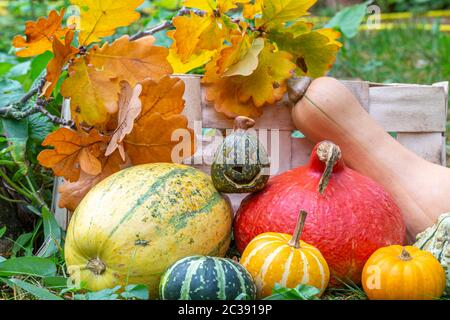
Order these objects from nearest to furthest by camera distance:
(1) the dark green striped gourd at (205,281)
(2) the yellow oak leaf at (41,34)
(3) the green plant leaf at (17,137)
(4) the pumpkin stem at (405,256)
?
1. (1) the dark green striped gourd at (205,281)
2. (4) the pumpkin stem at (405,256)
3. (2) the yellow oak leaf at (41,34)
4. (3) the green plant leaf at (17,137)

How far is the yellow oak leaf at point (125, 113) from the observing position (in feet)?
5.23

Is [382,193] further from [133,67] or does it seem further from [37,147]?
[37,147]

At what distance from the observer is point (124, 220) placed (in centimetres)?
148

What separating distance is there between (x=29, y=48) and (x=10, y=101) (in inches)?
17.5

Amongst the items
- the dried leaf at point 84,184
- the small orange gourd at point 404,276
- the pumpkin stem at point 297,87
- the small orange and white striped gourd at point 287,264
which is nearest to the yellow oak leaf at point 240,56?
the pumpkin stem at point 297,87

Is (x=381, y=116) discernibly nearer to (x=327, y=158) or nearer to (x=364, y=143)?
(x=364, y=143)

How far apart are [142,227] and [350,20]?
1.76 m

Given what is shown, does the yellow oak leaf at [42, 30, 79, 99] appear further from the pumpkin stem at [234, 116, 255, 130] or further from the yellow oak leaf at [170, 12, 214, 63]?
the pumpkin stem at [234, 116, 255, 130]

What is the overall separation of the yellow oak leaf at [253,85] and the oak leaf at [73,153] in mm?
353

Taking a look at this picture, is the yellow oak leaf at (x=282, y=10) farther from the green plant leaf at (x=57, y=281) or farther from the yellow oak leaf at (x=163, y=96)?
the green plant leaf at (x=57, y=281)

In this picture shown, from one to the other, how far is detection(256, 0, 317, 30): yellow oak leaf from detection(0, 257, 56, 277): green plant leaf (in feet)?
2.81

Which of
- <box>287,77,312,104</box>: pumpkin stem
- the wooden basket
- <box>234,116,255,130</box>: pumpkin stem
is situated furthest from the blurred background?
<box>234,116,255,130</box>: pumpkin stem

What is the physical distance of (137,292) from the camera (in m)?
1.37
